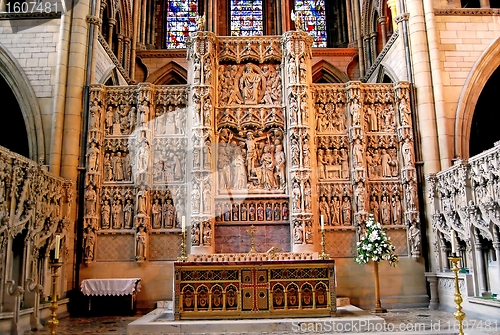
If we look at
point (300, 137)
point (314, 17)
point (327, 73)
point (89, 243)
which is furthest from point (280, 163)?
point (314, 17)

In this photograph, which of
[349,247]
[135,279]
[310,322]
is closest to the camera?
[310,322]

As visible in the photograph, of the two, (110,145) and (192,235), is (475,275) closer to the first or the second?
(192,235)

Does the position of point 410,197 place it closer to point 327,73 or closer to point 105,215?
point 105,215

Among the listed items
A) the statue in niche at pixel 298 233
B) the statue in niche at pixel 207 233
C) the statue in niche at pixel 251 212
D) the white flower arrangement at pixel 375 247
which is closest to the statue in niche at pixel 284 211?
the statue in niche at pixel 298 233

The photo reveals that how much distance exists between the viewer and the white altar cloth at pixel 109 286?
12.9 metres

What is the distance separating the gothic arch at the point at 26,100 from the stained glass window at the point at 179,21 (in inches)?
387

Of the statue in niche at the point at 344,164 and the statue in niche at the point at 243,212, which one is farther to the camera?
the statue in niche at the point at 344,164

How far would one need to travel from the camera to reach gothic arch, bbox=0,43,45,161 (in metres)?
14.0

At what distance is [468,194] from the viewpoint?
11.7m

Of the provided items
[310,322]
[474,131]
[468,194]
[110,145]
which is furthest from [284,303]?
[474,131]

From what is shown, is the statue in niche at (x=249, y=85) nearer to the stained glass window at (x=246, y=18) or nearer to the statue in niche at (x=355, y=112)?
the statue in niche at (x=355, y=112)

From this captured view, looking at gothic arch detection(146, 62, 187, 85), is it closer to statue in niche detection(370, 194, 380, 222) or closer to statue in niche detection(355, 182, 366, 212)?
statue in niche detection(355, 182, 366, 212)

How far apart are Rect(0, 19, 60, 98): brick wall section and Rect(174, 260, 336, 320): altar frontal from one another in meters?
7.58

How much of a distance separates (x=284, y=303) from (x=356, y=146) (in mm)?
5845
